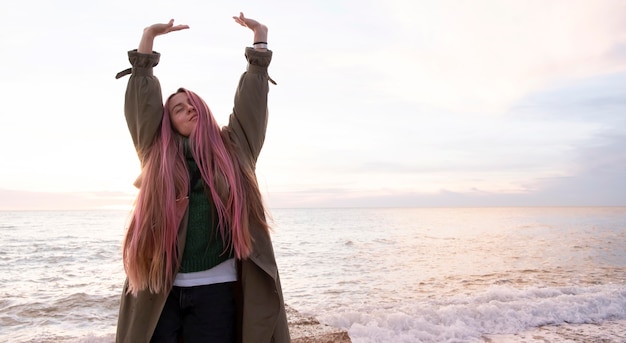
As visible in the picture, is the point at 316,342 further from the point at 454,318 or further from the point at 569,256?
the point at 569,256

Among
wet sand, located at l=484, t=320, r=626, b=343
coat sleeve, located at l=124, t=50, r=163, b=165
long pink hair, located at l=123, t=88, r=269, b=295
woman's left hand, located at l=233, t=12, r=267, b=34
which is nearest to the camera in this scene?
long pink hair, located at l=123, t=88, r=269, b=295

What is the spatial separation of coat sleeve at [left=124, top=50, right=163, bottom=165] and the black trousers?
0.76 m

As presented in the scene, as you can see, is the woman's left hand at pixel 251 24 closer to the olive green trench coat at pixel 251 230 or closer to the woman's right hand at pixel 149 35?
the olive green trench coat at pixel 251 230

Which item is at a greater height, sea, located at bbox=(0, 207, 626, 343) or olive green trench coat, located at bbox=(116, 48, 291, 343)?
olive green trench coat, located at bbox=(116, 48, 291, 343)

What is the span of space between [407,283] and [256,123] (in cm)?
1188

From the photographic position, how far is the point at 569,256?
19.3 meters

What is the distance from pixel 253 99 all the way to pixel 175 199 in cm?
63

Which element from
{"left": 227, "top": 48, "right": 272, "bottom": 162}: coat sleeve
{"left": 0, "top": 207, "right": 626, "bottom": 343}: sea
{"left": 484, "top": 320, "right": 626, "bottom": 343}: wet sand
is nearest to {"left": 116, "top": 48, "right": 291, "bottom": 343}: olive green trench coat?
{"left": 227, "top": 48, "right": 272, "bottom": 162}: coat sleeve

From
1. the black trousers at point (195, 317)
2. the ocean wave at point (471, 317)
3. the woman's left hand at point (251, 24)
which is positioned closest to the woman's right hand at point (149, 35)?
the woman's left hand at point (251, 24)

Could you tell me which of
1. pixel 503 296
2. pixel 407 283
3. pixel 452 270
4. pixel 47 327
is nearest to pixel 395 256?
pixel 452 270

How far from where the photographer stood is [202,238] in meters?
2.30

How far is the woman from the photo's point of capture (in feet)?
7.32

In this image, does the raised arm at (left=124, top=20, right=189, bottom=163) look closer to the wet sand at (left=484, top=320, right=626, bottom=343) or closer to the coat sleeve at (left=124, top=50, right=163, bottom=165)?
the coat sleeve at (left=124, top=50, right=163, bottom=165)

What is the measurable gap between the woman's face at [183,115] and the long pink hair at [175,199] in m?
0.03
